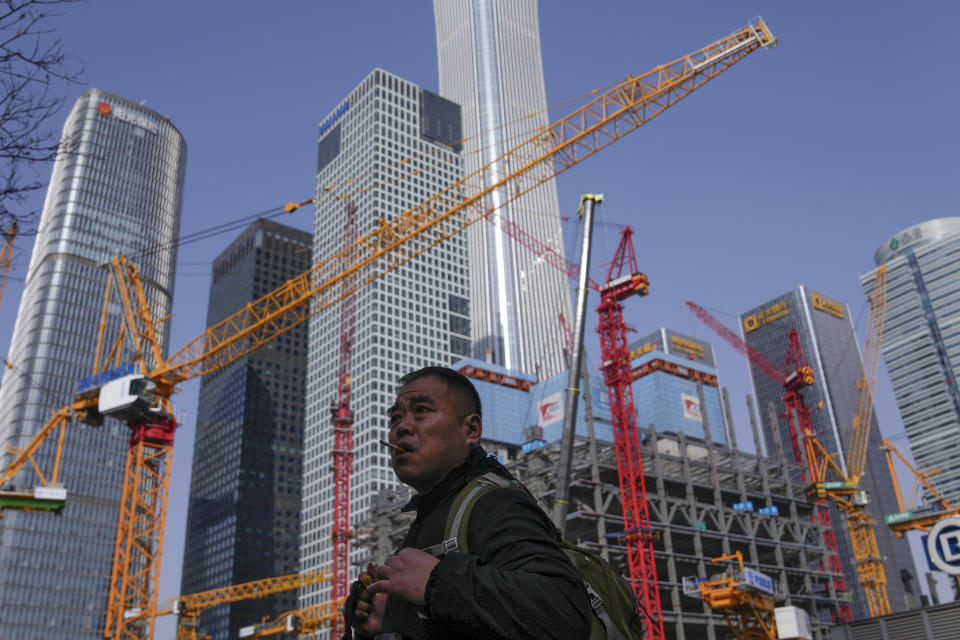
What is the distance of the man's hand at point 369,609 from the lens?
2791 millimetres

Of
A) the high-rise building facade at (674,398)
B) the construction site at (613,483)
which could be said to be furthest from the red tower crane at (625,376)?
the high-rise building facade at (674,398)

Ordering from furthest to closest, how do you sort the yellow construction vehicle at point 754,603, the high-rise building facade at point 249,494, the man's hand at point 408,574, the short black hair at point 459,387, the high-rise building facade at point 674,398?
the high-rise building facade at point 249,494 → the high-rise building facade at point 674,398 → the yellow construction vehicle at point 754,603 → the short black hair at point 459,387 → the man's hand at point 408,574

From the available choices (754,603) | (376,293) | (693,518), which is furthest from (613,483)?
(376,293)

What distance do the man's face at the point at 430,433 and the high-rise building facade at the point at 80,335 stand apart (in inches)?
5051

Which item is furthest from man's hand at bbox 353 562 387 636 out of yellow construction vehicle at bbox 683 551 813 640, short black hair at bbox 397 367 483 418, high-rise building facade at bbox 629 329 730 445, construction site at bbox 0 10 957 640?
high-rise building facade at bbox 629 329 730 445

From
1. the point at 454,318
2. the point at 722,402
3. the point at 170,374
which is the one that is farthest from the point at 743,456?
the point at 454,318

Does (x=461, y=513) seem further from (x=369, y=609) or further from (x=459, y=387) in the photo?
(x=459, y=387)

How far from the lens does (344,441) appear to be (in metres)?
122

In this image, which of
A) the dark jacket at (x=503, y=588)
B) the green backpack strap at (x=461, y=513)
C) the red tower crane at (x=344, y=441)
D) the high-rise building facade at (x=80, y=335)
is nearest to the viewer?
the dark jacket at (x=503, y=588)

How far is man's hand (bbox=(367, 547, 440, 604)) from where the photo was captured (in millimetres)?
2582

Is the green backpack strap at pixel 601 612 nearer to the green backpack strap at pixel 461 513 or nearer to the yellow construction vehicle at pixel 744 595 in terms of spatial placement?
the green backpack strap at pixel 461 513

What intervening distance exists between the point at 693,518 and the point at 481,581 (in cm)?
9050

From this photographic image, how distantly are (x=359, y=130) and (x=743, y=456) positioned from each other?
12285cm

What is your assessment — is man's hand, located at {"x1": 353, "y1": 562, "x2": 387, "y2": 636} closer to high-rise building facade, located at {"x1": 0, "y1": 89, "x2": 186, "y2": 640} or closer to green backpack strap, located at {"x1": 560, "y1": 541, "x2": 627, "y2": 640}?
green backpack strap, located at {"x1": 560, "y1": 541, "x2": 627, "y2": 640}
